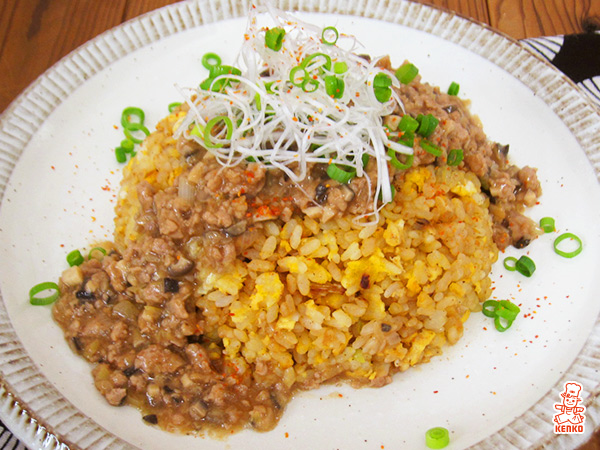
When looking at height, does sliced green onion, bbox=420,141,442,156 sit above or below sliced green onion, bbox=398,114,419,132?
below

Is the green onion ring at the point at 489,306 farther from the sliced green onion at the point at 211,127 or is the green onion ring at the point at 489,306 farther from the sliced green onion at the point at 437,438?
the sliced green onion at the point at 211,127

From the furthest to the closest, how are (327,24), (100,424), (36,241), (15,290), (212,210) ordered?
(327,24)
(36,241)
(15,290)
(212,210)
(100,424)

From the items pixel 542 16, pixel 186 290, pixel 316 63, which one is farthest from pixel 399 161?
pixel 542 16

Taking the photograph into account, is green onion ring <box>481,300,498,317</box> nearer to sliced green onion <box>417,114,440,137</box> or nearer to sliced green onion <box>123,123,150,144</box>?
sliced green onion <box>417,114,440,137</box>

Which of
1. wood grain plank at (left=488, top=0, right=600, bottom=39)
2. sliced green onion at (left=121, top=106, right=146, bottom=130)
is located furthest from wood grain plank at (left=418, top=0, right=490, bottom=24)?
sliced green onion at (left=121, top=106, right=146, bottom=130)

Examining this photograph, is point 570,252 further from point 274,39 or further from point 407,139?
point 274,39

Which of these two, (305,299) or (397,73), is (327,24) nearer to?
(397,73)

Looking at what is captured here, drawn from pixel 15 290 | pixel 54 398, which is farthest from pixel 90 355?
pixel 15 290
